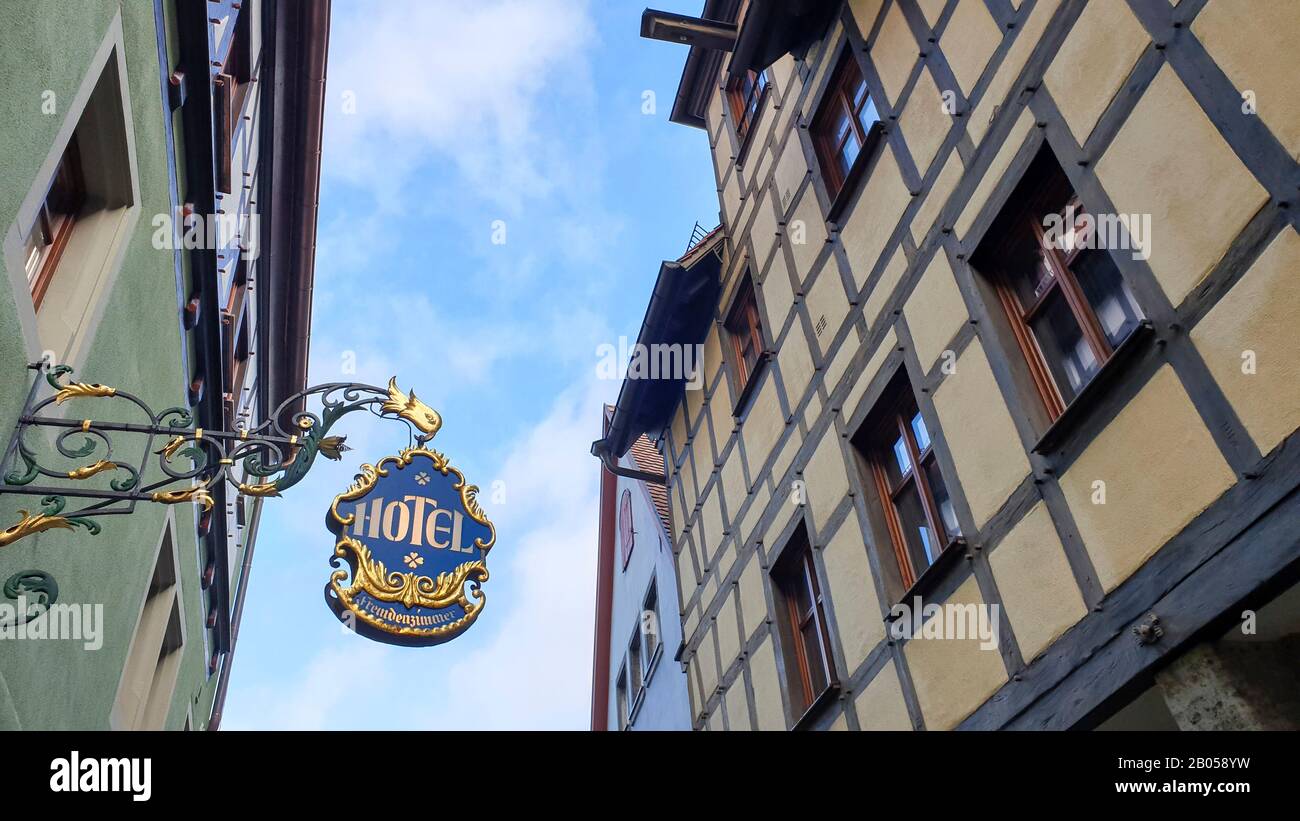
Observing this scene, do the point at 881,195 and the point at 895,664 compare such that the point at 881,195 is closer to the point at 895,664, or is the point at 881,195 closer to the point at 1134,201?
the point at 1134,201

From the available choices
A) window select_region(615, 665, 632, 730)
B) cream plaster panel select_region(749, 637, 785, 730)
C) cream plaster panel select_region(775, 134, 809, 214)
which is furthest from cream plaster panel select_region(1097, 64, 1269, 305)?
window select_region(615, 665, 632, 730)

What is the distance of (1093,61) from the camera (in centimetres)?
525

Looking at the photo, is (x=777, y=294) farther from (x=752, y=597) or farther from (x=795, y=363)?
(x=752, y=597)

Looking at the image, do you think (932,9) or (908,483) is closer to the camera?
(908,483)

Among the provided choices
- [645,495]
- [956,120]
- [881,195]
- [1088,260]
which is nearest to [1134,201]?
[1088,260]

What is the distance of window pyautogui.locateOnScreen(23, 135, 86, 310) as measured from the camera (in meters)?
4.95

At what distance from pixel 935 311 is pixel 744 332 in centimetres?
433

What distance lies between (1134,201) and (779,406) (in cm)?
443

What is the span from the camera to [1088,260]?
5352 mm

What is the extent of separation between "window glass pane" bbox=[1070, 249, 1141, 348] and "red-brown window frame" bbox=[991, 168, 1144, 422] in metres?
0.03

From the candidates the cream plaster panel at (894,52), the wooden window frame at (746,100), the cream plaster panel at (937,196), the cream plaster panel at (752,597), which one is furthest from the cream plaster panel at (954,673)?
the wooden window frame at (746,100)

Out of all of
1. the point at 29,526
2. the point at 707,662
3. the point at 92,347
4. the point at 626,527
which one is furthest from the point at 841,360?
the point at 626,527

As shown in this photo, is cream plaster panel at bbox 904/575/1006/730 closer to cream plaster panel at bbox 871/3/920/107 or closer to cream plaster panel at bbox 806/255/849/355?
cream plaster panel at bbox 806/255/849/355

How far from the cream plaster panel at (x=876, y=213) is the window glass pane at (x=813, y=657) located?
115 inches
